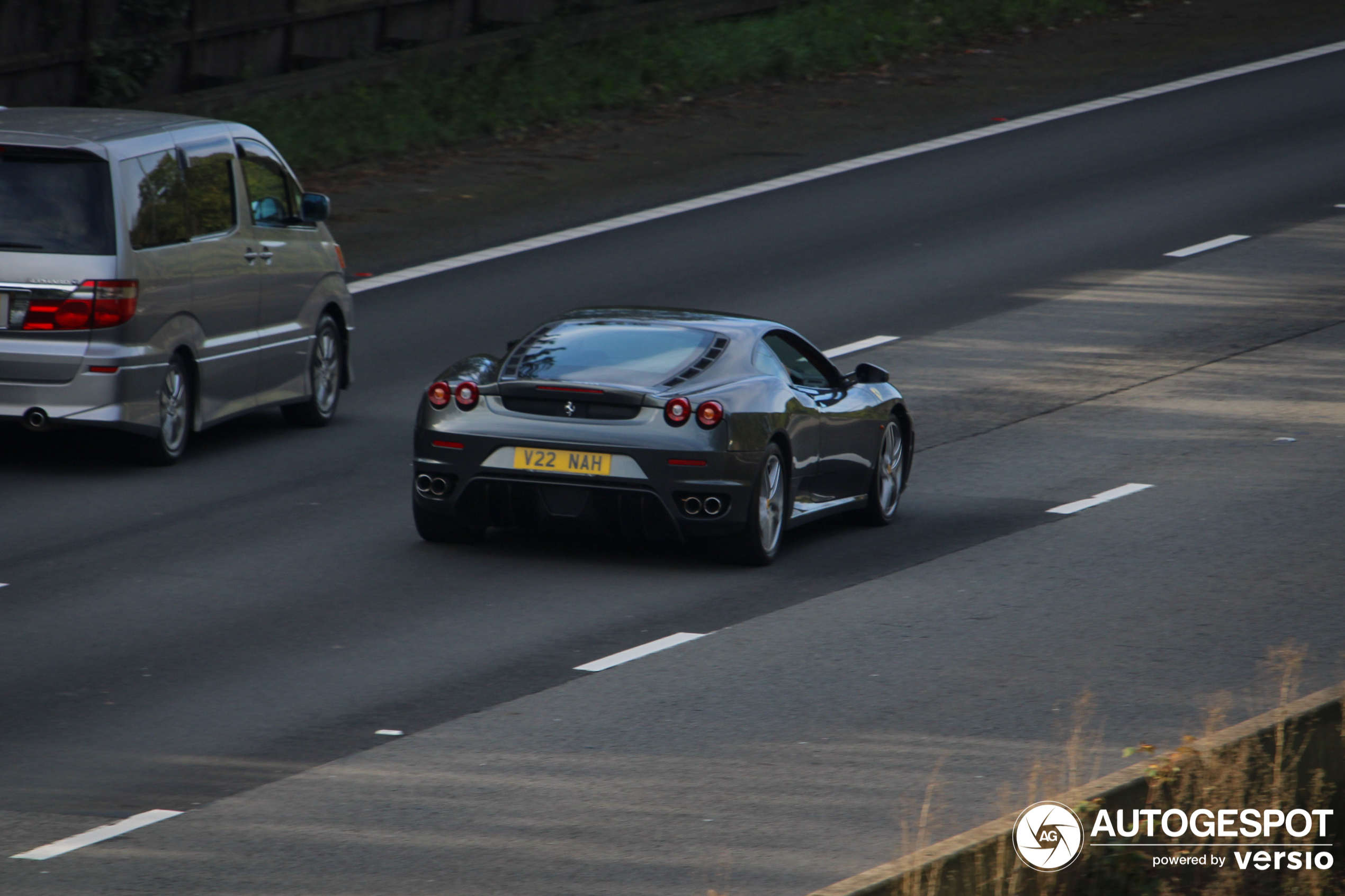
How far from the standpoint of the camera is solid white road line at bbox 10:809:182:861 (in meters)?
6.98

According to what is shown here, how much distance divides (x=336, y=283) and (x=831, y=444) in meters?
4.54

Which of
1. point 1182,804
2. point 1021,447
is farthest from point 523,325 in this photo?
point 1182,804

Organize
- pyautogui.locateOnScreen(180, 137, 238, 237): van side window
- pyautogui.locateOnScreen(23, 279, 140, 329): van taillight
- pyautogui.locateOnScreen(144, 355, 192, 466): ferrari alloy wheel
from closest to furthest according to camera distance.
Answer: pyautogui.locateOnScreen(23, 279, 140, 329): van taillight < pyautogui.locateOnScreen(144, 355, 192, 466): ferrari alloy wheel < pyautogui.locateOnScreen(180, 137, 238, 237): van side window

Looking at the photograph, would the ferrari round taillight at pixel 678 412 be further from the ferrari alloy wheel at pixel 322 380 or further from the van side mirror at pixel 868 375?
the ferrari alloy wheel at pixel 322 380

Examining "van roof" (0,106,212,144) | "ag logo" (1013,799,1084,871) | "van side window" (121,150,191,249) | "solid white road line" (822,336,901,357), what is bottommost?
"solid white road line" (822,336,901,357)

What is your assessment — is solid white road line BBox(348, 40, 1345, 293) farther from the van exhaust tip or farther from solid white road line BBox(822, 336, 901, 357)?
the van exhaust tip

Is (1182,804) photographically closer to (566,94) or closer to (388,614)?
(388,614)

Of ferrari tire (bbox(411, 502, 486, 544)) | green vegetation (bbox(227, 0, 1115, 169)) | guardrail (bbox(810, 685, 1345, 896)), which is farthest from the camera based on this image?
green vegetation (bbox(227, 0, 1115, 169))

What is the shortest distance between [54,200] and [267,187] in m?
2.08

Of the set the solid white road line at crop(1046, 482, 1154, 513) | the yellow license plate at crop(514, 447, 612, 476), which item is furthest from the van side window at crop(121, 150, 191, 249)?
the solid white road line at crop(1046, 482, 1154, 513)

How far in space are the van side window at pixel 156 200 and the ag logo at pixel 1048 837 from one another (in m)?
8.07

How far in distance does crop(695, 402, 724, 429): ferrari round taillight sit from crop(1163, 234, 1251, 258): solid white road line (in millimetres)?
11908

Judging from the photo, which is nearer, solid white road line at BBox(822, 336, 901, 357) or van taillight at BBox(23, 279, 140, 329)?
van taillight at BBox(23, 279, 140, 329)

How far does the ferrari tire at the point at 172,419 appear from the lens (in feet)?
44.2
